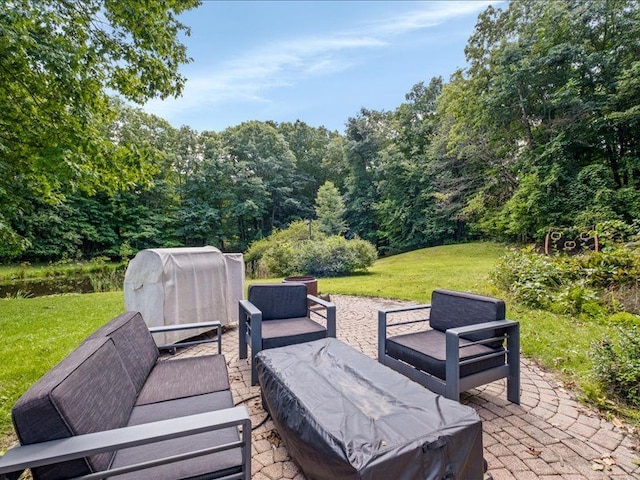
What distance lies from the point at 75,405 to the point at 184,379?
0.97m

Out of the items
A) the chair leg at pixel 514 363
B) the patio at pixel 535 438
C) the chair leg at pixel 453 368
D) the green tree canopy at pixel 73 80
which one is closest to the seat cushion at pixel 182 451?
the patio at pixel 535 438

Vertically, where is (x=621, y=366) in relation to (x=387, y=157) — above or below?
below

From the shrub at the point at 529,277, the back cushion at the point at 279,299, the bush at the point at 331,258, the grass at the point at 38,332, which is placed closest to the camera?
the grass at the point at 38,332

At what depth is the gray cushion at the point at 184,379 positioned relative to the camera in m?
1.99

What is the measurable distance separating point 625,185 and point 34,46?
679 inches

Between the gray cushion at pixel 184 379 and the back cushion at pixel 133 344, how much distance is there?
0.26ft

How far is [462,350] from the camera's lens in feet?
8.46

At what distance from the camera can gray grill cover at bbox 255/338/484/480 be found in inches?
50.2

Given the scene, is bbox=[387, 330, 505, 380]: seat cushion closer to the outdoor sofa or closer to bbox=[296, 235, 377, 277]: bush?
the outdoor sofa

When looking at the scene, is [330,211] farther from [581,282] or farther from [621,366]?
[621,366]

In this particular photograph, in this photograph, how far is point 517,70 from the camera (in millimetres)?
12336

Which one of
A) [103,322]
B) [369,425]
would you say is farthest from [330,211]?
[369,425]

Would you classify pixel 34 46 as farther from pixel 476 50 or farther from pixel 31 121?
pixel 476 50

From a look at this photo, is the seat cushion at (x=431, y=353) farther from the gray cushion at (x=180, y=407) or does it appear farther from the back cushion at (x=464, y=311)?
the gray cushion at (x=180, y=407)
